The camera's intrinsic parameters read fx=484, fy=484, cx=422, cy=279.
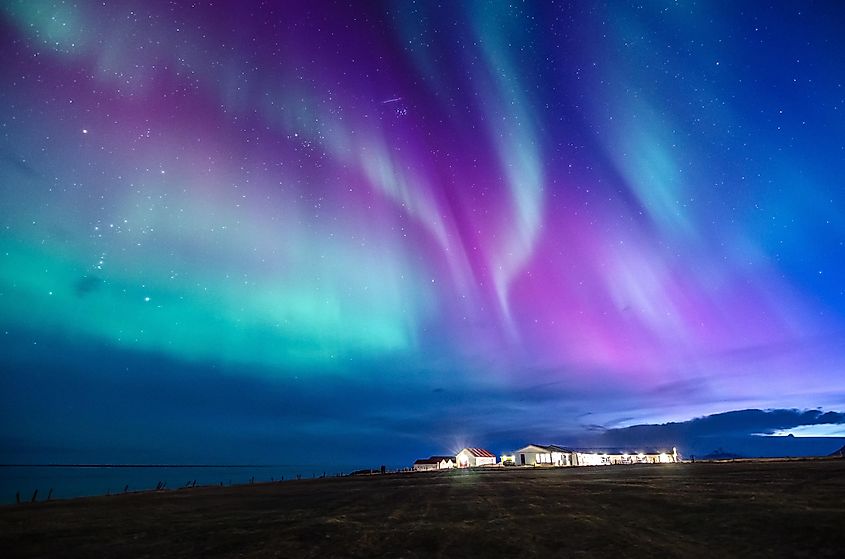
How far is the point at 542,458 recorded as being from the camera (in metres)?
134

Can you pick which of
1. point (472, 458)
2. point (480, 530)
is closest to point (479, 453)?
point (472, 458)

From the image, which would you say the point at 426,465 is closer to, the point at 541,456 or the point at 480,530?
the point at 541,456

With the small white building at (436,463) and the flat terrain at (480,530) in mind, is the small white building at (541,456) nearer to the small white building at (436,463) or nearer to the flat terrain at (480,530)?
the small white building at (436,463)

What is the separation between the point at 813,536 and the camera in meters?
13.5

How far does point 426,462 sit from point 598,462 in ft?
170

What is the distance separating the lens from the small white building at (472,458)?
14260cm

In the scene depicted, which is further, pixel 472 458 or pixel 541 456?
pixel 472 458

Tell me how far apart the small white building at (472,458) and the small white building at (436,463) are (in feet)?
7.71

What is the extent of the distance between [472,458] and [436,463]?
423 inches

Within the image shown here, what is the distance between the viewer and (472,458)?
142750 mm

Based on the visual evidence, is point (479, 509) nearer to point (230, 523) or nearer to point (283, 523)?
point (283, 523)

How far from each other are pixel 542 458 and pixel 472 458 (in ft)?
67.9

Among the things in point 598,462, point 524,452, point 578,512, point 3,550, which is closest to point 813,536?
point 578,512

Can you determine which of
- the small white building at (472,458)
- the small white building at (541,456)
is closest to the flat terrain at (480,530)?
the small white building at (541,456)
